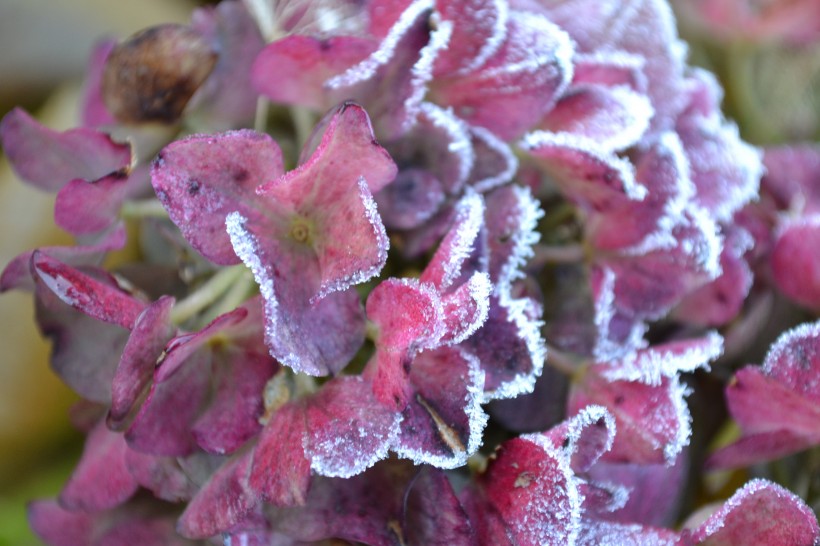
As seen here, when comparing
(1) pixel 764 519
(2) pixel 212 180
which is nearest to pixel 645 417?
(1) pixel 764 519

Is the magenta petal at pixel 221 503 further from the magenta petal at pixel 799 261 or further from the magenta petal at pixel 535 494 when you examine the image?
the magenta petal at pixel 799 261

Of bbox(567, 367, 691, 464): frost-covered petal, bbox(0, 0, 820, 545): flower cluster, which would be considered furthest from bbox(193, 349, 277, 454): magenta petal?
bbox(567, 367, 691, 464): frost-covered petal

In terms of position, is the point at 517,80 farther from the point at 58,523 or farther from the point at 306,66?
the point at 58,523

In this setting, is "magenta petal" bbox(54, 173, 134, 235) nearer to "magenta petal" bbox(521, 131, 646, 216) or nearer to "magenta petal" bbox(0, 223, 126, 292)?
"magenta petal" bbox(0, 223, 126, 292)

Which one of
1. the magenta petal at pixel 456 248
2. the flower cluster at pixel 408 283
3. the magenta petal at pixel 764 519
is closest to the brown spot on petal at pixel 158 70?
the flower cluster at pixel 408 283

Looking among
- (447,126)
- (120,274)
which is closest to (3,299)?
(120,274)

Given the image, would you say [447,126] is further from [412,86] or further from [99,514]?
[99,514]
